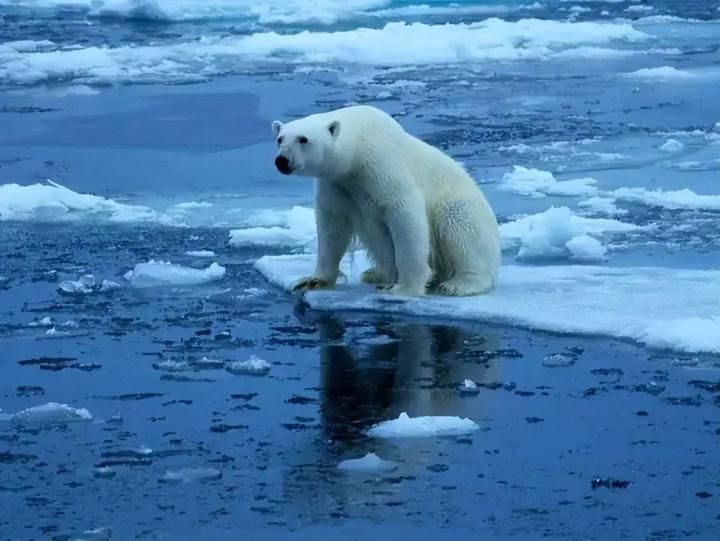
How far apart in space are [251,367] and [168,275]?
5.44 feet

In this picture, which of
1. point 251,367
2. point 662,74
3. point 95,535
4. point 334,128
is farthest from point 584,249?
point 662,74

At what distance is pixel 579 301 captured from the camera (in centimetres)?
671

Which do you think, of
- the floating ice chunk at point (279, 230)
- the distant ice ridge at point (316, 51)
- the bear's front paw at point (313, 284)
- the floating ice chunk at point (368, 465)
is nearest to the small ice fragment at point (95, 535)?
the floating ice chunk at point (368, 465)

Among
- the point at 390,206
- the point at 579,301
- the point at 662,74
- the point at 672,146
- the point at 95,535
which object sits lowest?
the point at 95,535

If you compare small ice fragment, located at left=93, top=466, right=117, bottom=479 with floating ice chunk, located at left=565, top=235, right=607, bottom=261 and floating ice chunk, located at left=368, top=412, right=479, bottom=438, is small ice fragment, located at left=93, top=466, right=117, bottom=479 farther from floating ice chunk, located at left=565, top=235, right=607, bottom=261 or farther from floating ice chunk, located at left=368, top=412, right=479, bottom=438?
floating ice chunk, located at left=565, top=235, right=607, bottom=261

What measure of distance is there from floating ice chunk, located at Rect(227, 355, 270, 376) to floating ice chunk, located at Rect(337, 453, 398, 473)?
1134 millimetres

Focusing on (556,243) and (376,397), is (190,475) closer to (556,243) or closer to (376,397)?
(376,397)

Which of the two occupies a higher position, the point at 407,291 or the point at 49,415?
the point at 407,291

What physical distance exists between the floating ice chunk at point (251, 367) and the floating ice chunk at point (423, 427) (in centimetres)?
84

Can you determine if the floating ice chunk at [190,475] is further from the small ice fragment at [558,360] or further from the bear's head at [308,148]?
the bear's head at [308,148]

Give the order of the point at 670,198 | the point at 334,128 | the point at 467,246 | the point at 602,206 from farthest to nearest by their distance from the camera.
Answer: the point at 670,198 < the point at 602,206 < the point at 467,246 < the point at 334,128

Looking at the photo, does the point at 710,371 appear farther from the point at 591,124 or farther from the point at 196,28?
the point at 196,28

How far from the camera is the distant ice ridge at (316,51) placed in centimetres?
1617

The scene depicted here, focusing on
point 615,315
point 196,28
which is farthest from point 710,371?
point 196,28
